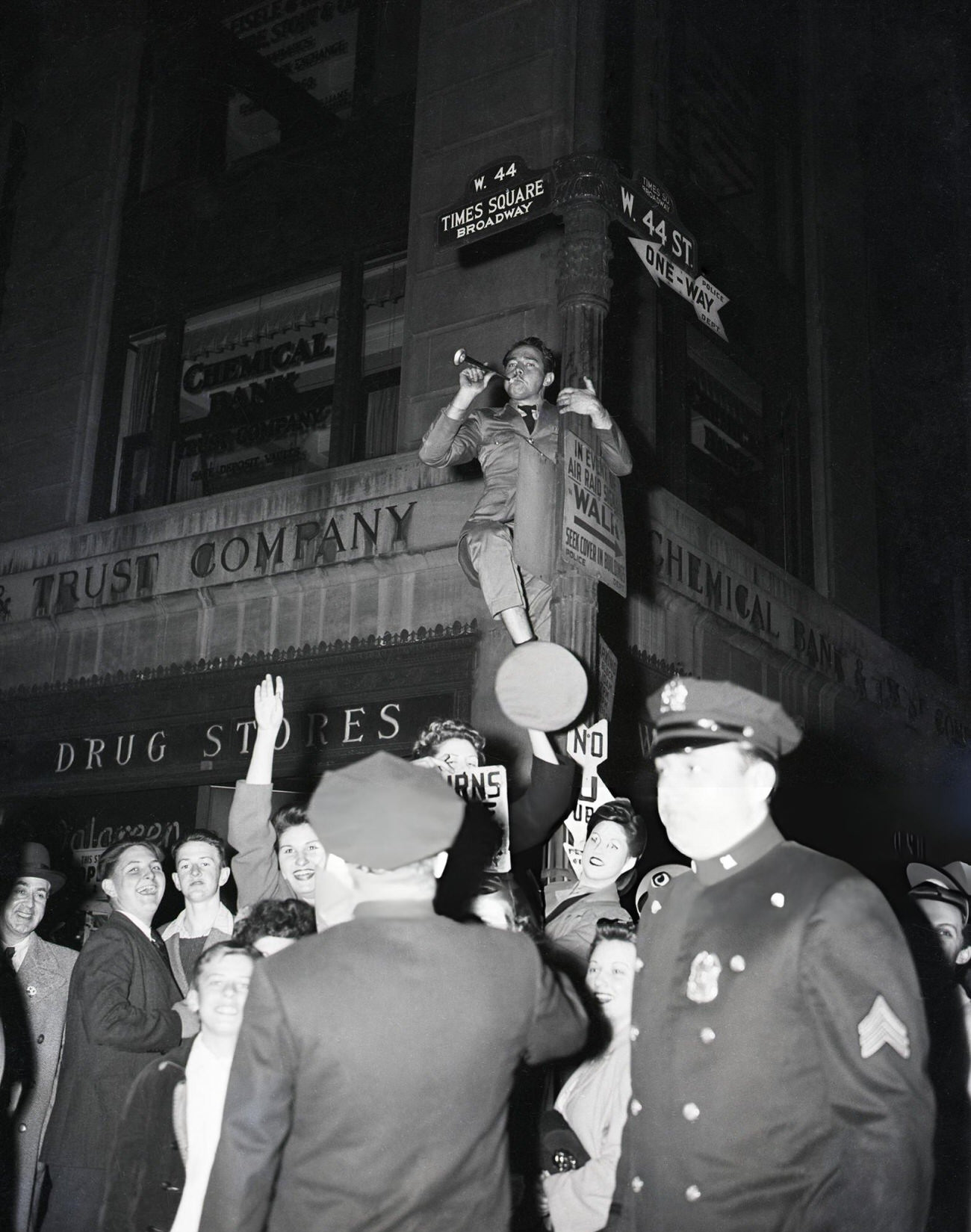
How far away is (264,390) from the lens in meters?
12.9

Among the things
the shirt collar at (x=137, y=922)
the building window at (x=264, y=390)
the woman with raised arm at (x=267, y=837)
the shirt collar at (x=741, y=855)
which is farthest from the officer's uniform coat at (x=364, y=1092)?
the building window at (x=264, y=390)

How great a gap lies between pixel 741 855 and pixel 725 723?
1.07 feet

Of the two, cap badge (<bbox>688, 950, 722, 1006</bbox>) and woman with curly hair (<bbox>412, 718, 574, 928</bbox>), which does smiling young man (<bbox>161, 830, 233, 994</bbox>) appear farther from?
cap badge (<bbox>688, 950, 722, 1006</bbox>)

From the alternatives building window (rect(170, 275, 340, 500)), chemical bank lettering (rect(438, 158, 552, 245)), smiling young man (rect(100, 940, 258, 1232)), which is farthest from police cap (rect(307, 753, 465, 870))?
building window (rect(170, 275, 340, 500))

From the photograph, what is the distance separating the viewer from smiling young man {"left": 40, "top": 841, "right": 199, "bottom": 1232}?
15.5 ft

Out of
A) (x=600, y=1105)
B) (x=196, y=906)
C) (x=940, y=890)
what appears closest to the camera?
(x=600, y=1105)

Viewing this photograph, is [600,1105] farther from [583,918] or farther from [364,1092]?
[364,1092]

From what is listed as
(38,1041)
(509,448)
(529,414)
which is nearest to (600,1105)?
(38,1041)

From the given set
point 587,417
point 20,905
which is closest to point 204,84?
point 587,417

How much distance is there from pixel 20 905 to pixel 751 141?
1209 cm

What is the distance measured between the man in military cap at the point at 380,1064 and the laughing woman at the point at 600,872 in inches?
84.2

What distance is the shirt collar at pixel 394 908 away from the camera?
9.89ft

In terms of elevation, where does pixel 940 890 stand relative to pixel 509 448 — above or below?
below

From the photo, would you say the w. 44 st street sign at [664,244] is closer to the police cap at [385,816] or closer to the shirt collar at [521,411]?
the shirt collar at [521,411]
